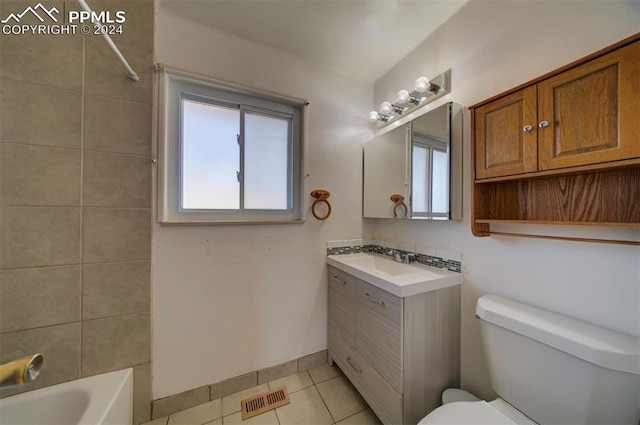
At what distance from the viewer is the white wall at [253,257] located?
4.41ft

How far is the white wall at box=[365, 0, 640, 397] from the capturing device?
30.8 inches

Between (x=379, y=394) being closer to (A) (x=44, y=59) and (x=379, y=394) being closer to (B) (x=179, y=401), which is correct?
(B) (x=179, y=401)

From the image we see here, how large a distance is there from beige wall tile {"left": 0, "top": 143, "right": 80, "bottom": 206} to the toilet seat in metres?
1.92

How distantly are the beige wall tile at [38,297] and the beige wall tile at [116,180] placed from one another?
1.24 feet

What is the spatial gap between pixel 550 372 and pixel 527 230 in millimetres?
566

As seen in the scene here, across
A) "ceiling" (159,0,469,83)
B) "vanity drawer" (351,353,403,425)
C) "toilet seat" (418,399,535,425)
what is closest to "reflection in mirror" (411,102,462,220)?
"ceiling" (159,0,469,83)

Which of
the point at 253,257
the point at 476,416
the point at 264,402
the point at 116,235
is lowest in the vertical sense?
the point at 264,402

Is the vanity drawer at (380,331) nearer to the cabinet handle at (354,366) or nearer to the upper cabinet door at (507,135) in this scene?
the cabinet handle at (354,366)

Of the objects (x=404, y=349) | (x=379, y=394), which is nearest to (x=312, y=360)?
(x=379, y=394)

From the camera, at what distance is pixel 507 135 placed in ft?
3.22

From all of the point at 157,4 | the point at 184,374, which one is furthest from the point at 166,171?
the point at 184,374

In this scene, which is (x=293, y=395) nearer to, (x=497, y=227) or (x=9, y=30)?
(x=497, y=227)

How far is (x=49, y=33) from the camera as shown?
1.08 metres

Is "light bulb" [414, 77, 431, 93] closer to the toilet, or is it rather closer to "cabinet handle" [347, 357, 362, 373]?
the toilet
